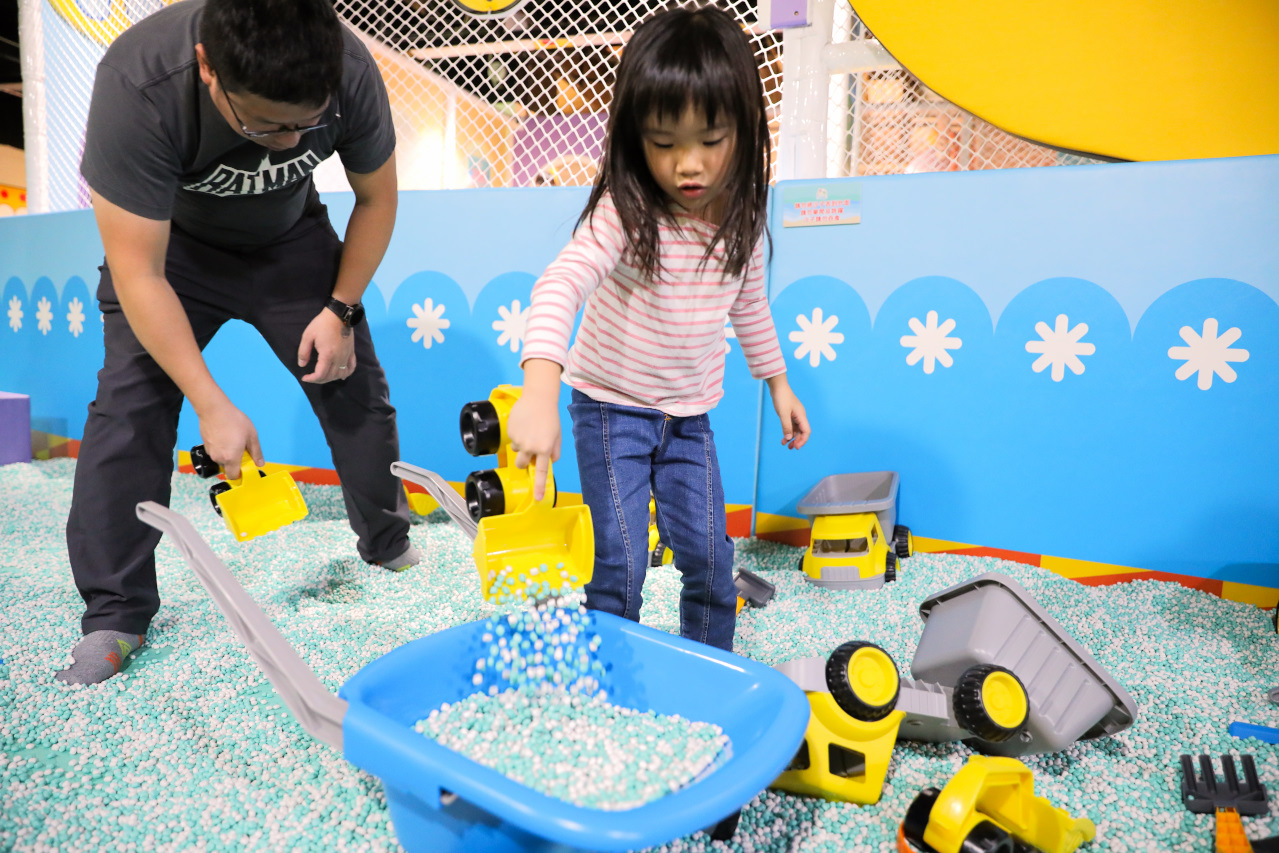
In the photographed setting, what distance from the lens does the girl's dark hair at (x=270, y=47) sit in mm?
761

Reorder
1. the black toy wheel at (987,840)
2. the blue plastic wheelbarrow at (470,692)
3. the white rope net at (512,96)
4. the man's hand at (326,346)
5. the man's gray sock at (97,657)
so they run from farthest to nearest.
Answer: the white rope net at (512,96)
the man's hand at (326,346)
the man's gray sock at (97,657)
the black toy wheel at (987,840)
the blue plastic wheelbarrow at (470,692)

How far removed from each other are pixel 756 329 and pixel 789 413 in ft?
0.41

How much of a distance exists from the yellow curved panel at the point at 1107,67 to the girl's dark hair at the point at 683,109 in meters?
1.01

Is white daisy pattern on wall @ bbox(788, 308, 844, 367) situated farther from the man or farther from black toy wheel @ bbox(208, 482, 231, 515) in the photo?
black toy wheel @ bbox(208, 482, 231, 515)

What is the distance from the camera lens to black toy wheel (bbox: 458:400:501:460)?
2.59 ft

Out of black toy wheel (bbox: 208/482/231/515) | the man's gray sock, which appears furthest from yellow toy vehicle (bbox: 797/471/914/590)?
the man's gray sock

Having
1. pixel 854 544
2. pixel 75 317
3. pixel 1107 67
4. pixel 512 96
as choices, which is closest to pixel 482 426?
pixel 854 544

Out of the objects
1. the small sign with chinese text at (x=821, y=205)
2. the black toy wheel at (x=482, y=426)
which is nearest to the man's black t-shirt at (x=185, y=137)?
the black toy wheel at (x=482, y=426)

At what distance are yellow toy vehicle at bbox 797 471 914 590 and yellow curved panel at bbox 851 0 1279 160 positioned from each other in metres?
0.84

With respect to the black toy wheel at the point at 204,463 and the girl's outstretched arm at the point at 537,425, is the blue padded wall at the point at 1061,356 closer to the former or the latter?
the girl's outstretched arm at the point at 537,425

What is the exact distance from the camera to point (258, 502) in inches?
42.8

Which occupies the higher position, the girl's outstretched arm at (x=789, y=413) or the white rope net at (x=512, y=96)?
the white rope net at (x=512, y=96)

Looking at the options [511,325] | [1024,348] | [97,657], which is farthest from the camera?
[511,325]

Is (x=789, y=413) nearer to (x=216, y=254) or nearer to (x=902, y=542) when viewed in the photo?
(x=902, y=542)
